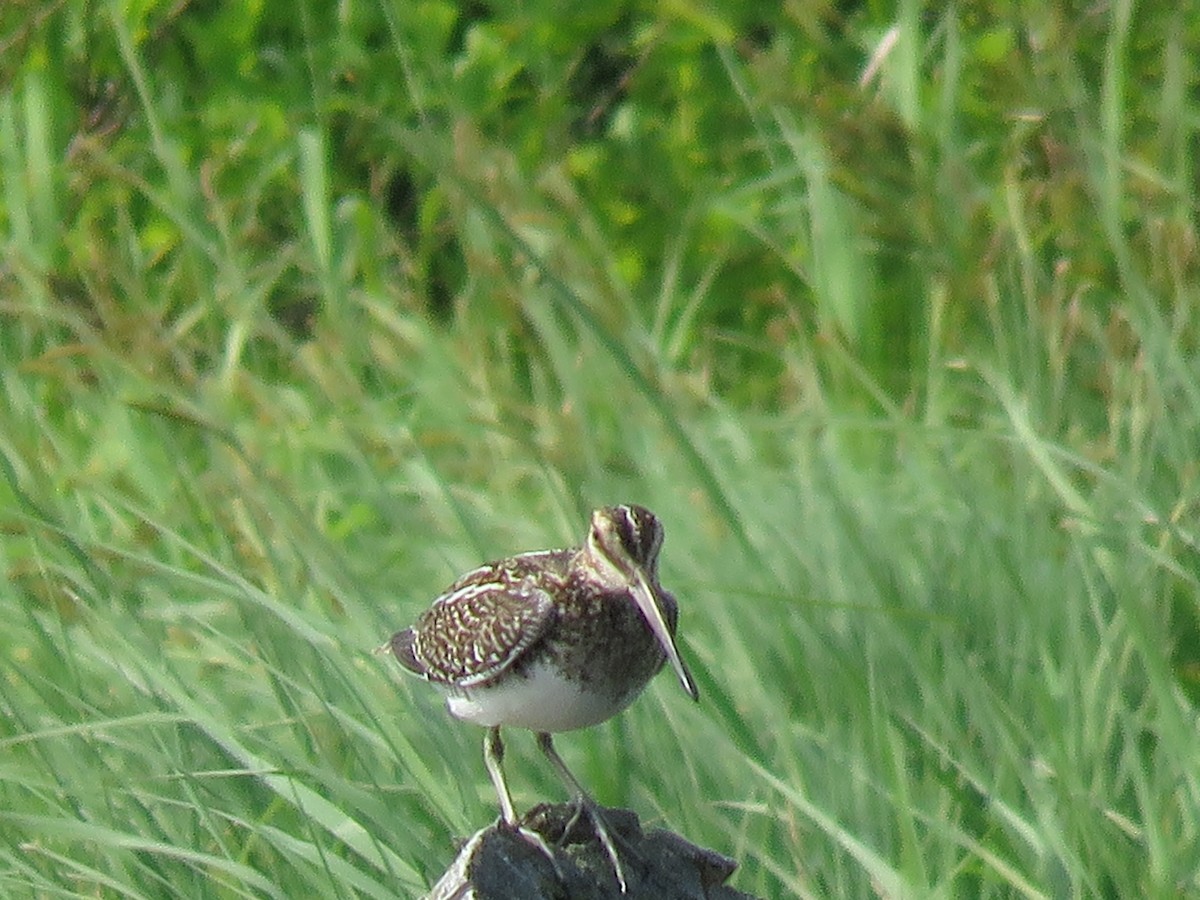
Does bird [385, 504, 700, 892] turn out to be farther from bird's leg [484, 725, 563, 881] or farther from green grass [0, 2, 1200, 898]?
green grass [0, 2, 1200, 898]

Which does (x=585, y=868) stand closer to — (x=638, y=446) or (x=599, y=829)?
(x=599, y=829)

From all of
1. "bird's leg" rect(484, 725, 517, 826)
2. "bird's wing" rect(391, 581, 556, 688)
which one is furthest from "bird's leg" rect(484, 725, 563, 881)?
"bird's wing" rect(391, 581, 556, 688)

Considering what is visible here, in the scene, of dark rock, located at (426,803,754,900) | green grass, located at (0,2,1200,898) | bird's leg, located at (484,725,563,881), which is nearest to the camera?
dark rock, located at (426,803,754,900)

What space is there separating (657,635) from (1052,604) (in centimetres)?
104

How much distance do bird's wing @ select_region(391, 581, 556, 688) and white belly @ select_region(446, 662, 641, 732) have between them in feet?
0.10

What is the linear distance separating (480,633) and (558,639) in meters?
0.13

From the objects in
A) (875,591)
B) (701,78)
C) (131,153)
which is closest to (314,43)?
(131,153)

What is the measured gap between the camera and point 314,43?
6.64 m

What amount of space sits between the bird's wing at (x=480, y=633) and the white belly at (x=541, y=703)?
0.10ft

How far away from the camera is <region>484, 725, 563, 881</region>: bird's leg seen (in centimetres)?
279

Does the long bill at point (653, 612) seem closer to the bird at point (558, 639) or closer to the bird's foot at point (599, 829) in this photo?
the bird at point (558, 639)

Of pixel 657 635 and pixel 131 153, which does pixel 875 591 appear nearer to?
pixel 657 635

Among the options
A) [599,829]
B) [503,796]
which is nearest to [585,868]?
[599,829]

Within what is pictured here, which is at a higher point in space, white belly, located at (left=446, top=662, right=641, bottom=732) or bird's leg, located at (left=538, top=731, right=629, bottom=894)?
white belly, located at (left=446, top=662, right=641, bottom=732)
